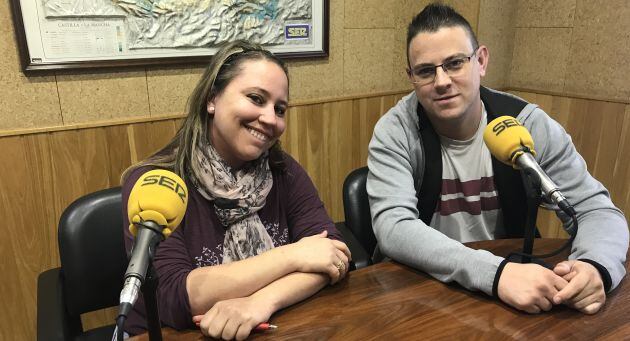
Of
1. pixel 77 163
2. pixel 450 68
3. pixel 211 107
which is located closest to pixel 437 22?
pixel 450 68

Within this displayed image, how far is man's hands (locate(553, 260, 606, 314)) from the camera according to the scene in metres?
1.13

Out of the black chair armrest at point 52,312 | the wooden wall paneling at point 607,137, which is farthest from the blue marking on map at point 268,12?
the wooden wall paneling at point 607,137

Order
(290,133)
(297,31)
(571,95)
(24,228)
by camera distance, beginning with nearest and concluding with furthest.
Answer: (24,228) < (297,31) < (290,133) < (571,95)

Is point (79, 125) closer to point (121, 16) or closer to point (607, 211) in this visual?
point (121, 16)

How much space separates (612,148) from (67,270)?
2.93 meters

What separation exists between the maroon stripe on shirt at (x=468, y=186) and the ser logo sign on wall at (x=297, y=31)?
1.30 meters

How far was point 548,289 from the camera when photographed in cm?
114

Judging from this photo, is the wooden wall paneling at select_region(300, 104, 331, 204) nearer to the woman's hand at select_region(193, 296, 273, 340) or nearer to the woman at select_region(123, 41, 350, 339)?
the woman at select_region(123, 41, 350, 339)

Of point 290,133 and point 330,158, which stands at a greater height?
point 290,133

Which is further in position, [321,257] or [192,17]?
[192,17]

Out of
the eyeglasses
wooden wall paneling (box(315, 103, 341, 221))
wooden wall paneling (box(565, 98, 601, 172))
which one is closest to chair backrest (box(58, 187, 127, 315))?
the eyeglasses

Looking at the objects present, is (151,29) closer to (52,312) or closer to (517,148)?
(52,312)

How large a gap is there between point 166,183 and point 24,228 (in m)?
1.64

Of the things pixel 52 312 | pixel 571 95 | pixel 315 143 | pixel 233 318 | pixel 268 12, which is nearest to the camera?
pixel 233 318
